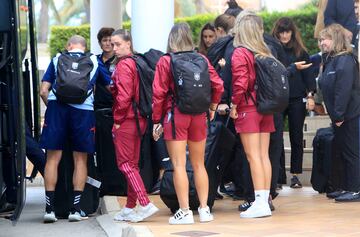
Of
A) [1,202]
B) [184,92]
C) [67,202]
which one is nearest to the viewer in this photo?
[184,92]

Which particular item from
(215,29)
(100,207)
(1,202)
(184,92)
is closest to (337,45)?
(215,29)

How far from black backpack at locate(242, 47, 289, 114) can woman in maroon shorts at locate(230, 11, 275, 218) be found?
0.07 m

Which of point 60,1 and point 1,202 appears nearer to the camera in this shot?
point 1,202

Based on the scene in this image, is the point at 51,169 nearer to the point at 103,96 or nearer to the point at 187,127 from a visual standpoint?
the point at 103,96

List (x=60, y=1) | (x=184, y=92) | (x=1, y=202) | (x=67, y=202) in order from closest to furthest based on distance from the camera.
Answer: (x=184, y=92)
(x=1, y=202)
(x=67, y=202)
(x=60, y=1)

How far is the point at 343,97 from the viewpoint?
1138cm

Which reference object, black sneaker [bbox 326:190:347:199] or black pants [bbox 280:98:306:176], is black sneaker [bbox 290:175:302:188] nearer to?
black pants [bbox 280:98:306:176]

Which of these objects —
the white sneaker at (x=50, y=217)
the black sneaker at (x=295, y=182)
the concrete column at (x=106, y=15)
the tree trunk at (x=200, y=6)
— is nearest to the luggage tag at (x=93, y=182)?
the white sneaker at (x=50, y=217)

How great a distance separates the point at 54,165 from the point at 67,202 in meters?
0.54

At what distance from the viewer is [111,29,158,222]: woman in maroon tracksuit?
10266mm

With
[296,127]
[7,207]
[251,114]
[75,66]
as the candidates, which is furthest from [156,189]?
[251,114]

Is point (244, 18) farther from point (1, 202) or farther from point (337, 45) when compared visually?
point (1, 202)

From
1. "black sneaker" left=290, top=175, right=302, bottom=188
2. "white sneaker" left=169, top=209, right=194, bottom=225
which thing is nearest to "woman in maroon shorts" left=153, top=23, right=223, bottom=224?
"white sneaker" left=169, top=209, right=194, bottom=225

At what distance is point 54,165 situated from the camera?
1112 cm
